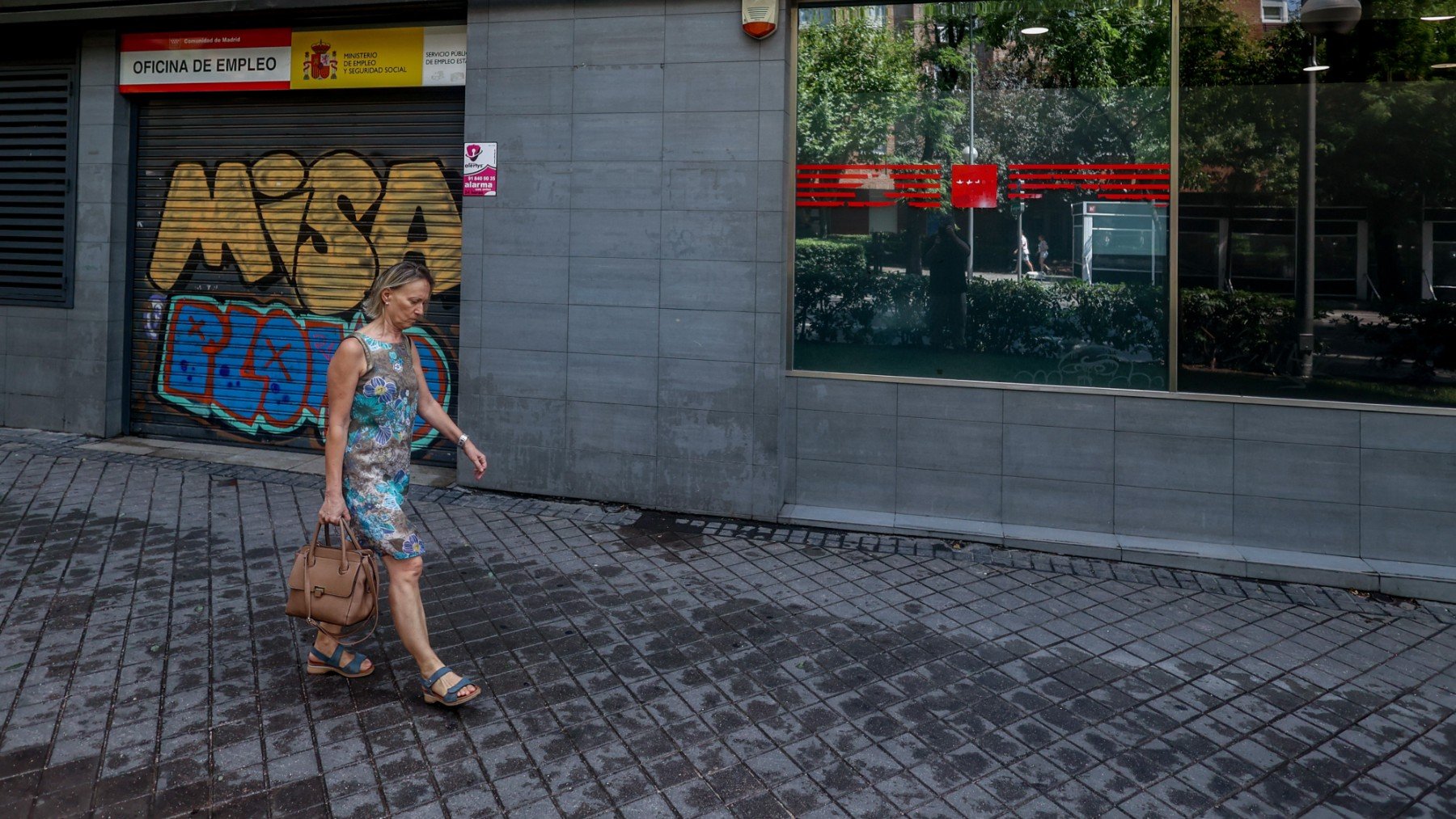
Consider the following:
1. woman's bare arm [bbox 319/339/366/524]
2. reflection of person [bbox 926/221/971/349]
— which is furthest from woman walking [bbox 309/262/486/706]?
reflection of person [bbox 926/221/971/349]

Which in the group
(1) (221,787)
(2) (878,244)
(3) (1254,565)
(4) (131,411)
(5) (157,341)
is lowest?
(1) (221,787)

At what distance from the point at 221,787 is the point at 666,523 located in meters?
4.09

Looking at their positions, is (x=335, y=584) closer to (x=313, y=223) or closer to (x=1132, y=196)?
(x=1132, y=196)

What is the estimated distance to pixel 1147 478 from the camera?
7133mm

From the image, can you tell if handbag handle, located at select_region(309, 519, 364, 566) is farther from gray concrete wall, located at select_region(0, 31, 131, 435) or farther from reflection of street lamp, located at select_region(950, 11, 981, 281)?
gray concrete wall, located at select_region(0, 31, 131, 435)

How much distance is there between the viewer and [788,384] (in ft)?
25.7

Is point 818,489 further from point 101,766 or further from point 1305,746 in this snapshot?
point 101,766

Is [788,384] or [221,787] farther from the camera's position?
[788,384]

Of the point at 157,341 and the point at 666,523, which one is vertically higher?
the point at 157,341

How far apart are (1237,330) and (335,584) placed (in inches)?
230

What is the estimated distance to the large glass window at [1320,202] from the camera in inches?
262

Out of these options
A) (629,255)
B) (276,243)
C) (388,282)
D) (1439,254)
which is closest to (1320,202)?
(1439,254)

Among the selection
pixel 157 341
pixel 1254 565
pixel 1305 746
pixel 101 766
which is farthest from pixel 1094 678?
pixel 157 341

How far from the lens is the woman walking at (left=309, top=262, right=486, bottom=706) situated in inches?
173
